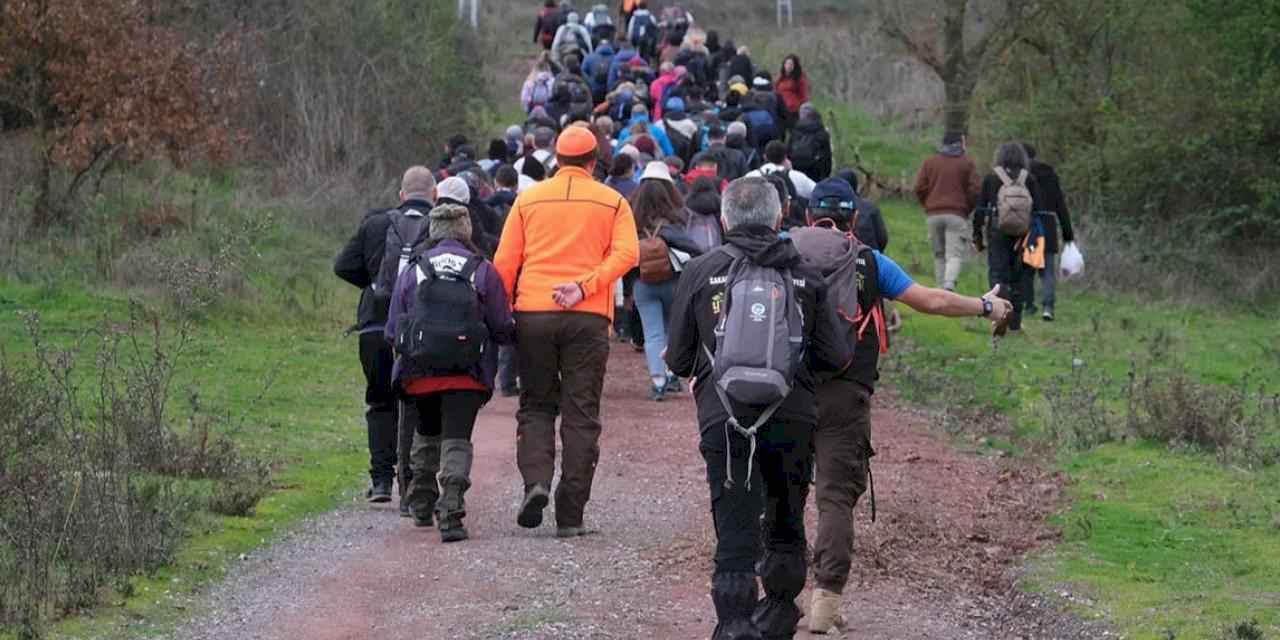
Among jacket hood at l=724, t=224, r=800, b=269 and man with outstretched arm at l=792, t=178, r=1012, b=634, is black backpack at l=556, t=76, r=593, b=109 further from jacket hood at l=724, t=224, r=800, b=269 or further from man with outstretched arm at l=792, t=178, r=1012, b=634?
jacket hood at l=724, t=224, r=800, b=269

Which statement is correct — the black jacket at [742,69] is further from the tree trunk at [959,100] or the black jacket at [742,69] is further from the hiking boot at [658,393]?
the hiking boot at [658,393]

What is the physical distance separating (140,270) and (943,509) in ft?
36.6

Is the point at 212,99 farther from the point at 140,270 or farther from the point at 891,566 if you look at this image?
the point at 891,566

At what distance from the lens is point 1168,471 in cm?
1400

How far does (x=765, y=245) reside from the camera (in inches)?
328

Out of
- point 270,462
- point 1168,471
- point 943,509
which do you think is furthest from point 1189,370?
point 270,462

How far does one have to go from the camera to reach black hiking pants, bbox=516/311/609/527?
37.1ft

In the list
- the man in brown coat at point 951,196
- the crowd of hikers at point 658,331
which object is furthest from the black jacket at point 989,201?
the man in brown coat at point 951,196

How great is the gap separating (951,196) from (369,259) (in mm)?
10855

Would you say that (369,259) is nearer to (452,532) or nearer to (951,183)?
(452,532)

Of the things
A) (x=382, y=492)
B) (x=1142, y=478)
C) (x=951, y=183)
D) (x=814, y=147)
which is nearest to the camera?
(x=382, y=492)

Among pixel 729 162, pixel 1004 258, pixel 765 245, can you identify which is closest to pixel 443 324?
pixel 765 245

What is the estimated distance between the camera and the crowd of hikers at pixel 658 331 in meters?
8.30

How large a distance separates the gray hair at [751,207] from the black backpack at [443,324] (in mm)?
2713
